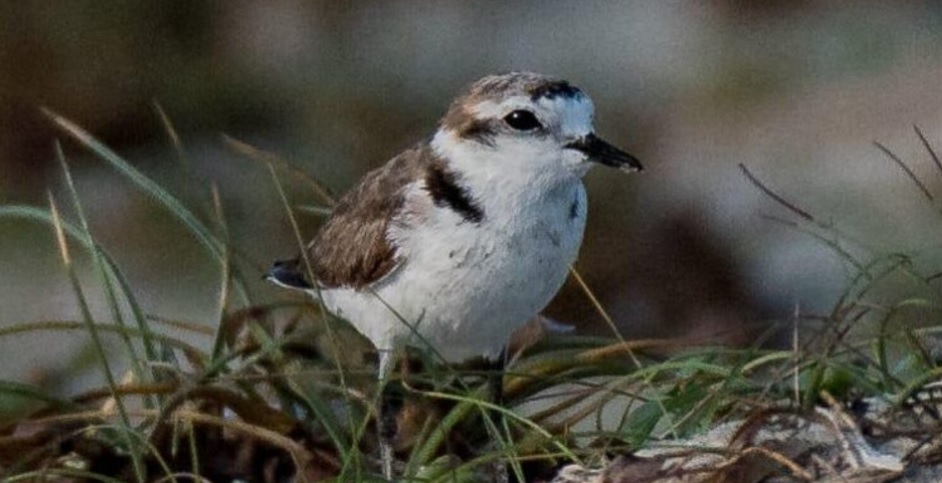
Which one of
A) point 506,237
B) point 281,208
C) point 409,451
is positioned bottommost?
point 281,208

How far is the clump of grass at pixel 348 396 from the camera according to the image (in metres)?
4.21

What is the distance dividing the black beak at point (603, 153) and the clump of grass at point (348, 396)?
0.35m

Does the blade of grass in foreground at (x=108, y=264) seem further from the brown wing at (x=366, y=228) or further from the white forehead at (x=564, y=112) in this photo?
the white forehead at (x=564, y=112)

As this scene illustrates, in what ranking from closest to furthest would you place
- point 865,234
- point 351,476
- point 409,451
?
1. point 351,476
2. point 409,451
3. point 865,234

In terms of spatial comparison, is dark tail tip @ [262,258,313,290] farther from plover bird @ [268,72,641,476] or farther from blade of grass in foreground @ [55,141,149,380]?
blade of grass in foreground @ [55,141,149,380]

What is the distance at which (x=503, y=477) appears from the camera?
455cm

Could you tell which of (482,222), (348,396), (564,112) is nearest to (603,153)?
(564,112)

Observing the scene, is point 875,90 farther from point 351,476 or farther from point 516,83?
point 351,476

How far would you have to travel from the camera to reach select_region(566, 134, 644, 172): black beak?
190 inches

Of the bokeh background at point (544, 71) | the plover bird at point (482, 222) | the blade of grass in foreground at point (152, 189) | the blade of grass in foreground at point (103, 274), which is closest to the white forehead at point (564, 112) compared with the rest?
the plover bird at point (482, 222)

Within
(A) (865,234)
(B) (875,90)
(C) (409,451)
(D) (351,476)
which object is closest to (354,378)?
(C) (409,451)

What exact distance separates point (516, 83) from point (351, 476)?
3.70 ft

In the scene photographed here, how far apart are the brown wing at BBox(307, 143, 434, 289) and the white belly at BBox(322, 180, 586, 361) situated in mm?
59

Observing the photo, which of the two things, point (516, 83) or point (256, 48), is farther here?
point (256, 48)
